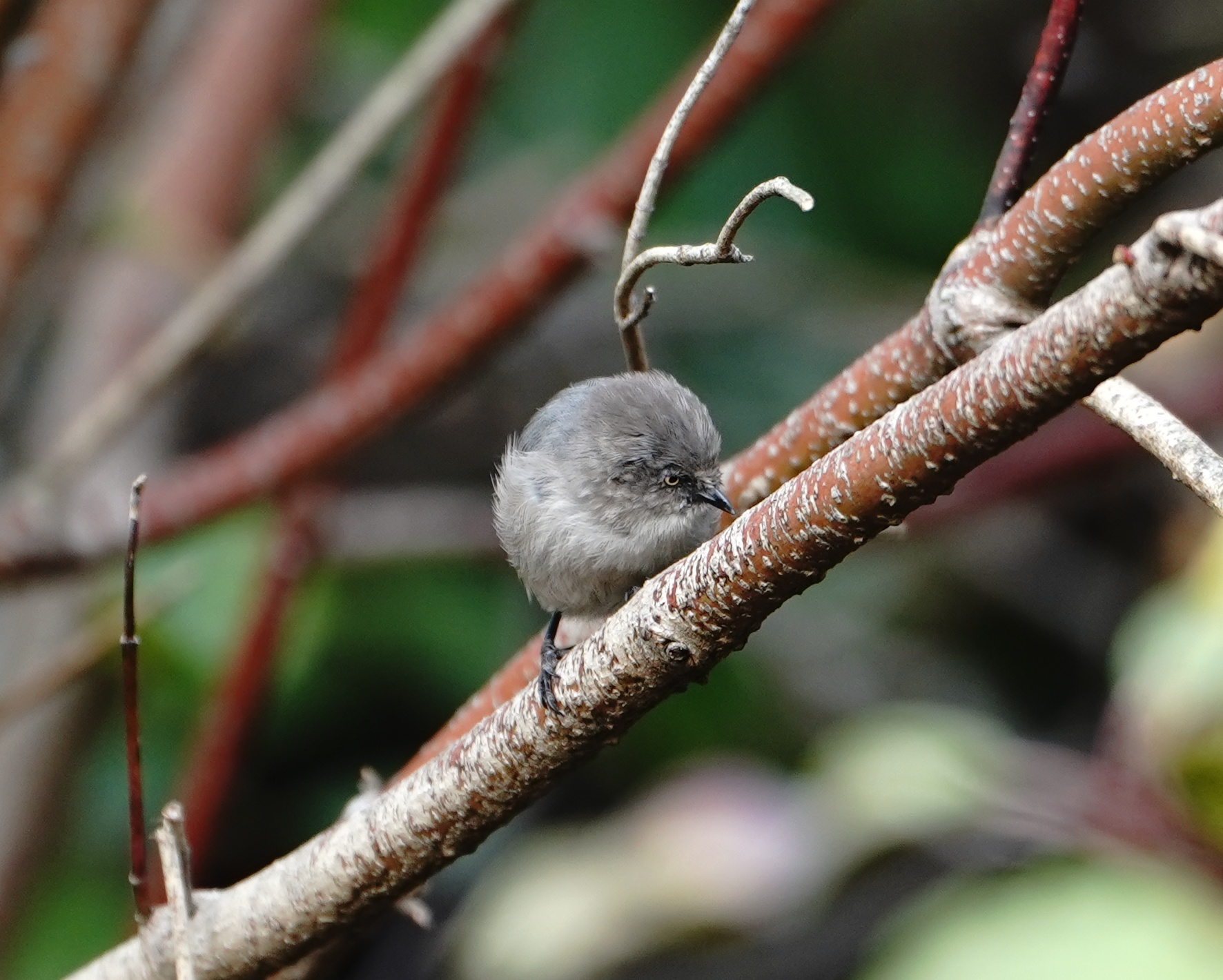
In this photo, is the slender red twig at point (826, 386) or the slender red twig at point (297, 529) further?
the slender red twig at point (297, 529)

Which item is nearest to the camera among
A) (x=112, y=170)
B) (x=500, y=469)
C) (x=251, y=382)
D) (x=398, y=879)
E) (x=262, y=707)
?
(x=398, y=879)

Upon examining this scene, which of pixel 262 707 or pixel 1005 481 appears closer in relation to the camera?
pixel 262 707

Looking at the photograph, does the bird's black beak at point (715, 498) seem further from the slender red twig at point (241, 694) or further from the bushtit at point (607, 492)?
the slender red twig at point (241, 694)

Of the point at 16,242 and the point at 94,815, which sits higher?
the point at 16,242

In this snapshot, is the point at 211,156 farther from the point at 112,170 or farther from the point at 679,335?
the point at 679,335

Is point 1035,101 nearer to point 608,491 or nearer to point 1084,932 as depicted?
point 608,491

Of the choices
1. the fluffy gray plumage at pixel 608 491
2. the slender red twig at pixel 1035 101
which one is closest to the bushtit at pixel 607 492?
the fluffy gray plumage at pixel 608 491

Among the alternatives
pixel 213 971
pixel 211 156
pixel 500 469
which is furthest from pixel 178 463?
pixel 213 971
